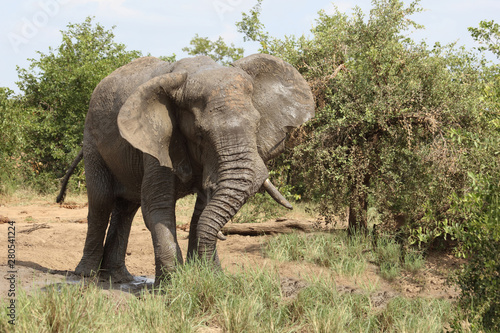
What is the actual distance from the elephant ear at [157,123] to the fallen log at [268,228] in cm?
520

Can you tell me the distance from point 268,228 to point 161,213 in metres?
5.33

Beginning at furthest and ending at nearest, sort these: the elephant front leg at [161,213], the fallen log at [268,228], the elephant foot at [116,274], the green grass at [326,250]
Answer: the fallen log at [268,228]
the green grass at [326,250]
the elephant foot at [116,274]
the elephant front leg at [161,213]

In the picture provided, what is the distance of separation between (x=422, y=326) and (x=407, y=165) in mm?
4000

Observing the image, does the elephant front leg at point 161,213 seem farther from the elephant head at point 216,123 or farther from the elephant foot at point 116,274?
the elephant foot at point 116,274

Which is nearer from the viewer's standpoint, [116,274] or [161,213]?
[161,213]

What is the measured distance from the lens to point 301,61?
32.7 feet

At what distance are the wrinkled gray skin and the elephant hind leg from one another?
20.2 inches

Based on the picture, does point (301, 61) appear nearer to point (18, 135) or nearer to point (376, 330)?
point (376, 330)

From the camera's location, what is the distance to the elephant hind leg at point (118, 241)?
7.48 metres

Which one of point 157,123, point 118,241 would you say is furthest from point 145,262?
point 157,123

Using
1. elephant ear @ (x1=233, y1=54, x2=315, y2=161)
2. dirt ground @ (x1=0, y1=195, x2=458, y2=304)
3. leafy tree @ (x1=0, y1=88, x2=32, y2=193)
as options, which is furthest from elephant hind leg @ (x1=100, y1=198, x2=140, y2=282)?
leafy tree @ (x1=0, y1=88, x2=32, y2=193)

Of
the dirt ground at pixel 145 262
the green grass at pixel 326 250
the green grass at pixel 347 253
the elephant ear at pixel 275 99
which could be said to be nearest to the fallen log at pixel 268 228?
the dirt ground at pixel 145 262

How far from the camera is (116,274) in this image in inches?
294

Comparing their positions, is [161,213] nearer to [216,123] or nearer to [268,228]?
[216,123]
